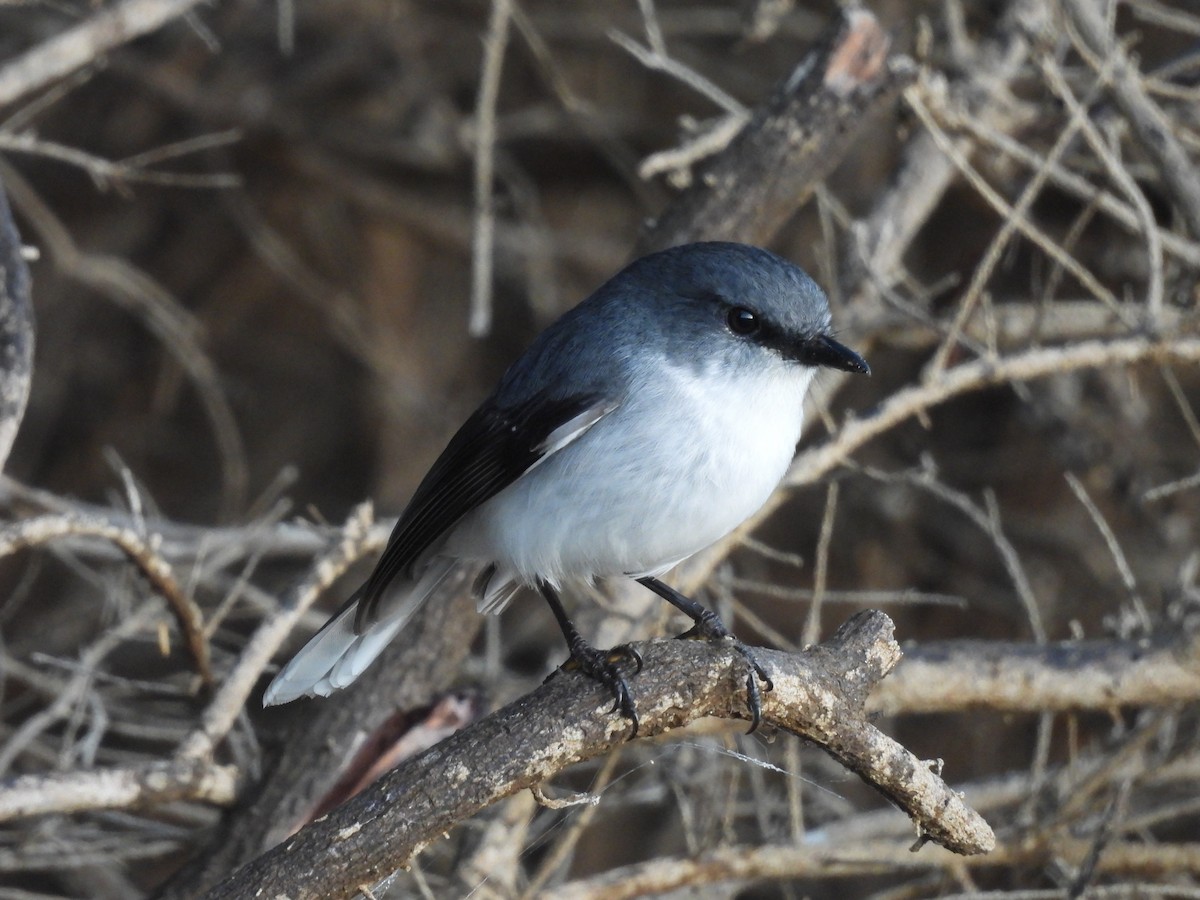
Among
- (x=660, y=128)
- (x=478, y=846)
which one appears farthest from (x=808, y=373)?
(x=660, y=128)

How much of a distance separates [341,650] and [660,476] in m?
1.02

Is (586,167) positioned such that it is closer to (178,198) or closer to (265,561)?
(178,198)

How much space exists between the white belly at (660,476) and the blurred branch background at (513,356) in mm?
463

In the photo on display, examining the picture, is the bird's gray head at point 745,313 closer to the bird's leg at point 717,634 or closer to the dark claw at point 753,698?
the bird's leg at point 717,634

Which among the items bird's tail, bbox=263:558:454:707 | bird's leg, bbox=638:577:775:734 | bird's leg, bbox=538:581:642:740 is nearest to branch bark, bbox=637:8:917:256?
bird's leg, bbox=638:577:775:734

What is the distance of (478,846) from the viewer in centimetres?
361

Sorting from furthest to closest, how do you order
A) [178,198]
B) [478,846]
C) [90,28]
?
[178,198]
[90,28]
[478,846]

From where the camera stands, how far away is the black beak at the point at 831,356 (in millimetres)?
3018

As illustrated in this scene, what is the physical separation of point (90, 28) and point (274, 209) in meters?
3.04

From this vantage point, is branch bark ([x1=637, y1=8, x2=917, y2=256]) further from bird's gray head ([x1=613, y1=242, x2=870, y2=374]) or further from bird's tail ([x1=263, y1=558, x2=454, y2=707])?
bird's tail ([x1=263, y1=558, x2=454, y2=707])

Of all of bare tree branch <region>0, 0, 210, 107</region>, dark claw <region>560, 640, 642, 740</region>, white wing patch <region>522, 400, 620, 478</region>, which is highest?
bare tree branch <region>0, 0, 210, 107</region>

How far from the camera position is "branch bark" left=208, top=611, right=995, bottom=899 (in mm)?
2428

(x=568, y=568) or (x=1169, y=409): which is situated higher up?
(x=568, y=568)

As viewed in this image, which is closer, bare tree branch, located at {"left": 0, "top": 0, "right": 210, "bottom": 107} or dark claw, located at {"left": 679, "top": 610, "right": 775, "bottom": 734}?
dark claw, located at {"left": 679, "top": 610, "right": 775, "bottom": 734}
